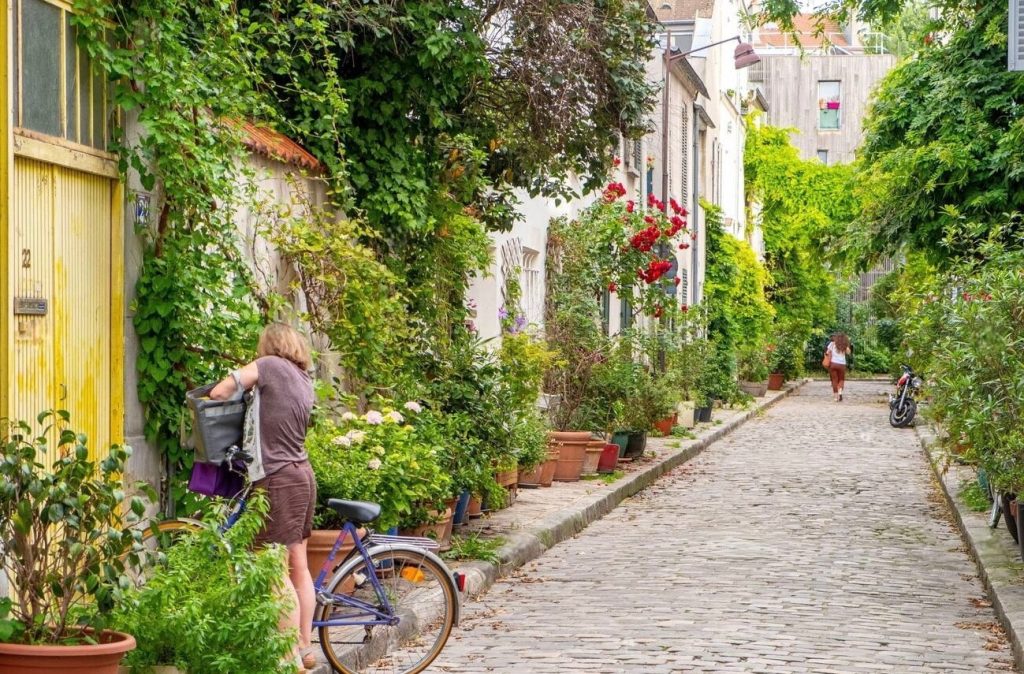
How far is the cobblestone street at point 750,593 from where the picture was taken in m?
7.57

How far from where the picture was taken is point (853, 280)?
185 ft

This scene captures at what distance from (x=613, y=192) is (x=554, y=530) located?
8.04m

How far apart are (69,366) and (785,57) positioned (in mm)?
60249

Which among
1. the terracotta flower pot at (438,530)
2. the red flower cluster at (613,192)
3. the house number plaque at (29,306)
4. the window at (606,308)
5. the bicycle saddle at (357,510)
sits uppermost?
the red flower cluster at (613,192)

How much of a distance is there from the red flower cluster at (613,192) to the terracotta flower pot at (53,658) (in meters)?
14.2

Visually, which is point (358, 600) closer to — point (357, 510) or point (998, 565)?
point (357, 510)

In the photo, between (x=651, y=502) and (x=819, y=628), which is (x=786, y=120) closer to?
(x=651, y=502)

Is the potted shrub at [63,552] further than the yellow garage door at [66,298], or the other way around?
the yellow garage door at [66,298]

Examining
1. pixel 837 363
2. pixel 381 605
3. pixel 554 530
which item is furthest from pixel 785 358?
pixel 381 605

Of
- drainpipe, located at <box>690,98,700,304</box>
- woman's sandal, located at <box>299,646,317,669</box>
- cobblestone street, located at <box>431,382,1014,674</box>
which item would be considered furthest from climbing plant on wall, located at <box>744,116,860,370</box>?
woman's sandal, located at <box>299,646,317,669</box>

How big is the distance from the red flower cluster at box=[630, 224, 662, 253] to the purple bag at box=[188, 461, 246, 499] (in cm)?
1285

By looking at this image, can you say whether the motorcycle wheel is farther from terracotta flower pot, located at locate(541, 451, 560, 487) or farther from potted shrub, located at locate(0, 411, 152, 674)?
potted shrub, located at locate(0, 411, 152, 674)

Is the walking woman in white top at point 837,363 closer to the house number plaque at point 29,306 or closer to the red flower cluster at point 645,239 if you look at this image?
the red flower cluster at point 645,239

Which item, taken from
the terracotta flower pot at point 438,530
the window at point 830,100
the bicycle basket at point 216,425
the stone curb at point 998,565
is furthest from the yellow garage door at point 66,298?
the window at point 830,100
